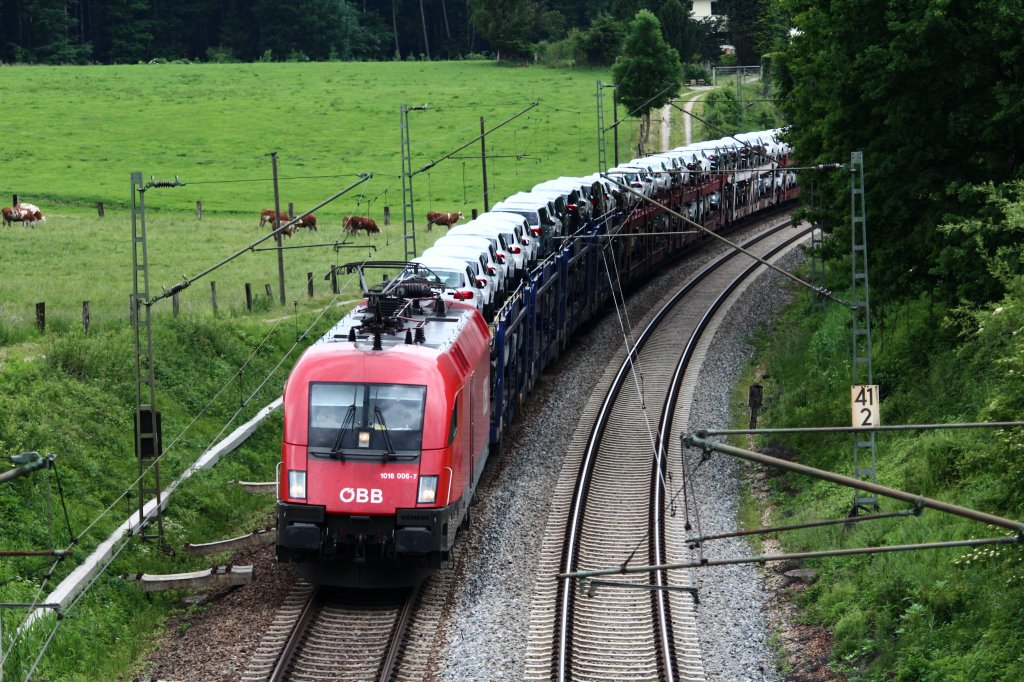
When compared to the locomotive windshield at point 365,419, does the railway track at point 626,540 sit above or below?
below

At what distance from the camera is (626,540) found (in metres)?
22.2

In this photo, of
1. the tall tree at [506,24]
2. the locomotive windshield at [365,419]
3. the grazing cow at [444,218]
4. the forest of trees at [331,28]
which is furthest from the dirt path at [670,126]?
the locomotive windshield at [365,419]

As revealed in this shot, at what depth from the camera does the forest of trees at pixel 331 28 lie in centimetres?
11019

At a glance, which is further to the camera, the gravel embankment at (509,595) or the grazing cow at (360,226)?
the grazing cow at (360,226)

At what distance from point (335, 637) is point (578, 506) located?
21.0 feet

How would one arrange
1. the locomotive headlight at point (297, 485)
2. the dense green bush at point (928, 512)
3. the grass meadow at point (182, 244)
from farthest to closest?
the grass meadow at point (182, 244)
the locomotive headlight at point (297, 485)
the dense green bush at point (928, 512)

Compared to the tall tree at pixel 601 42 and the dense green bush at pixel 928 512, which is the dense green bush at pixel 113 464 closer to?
the dense green bush at pixel 928 512

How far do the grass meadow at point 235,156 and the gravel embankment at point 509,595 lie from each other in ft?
33.5

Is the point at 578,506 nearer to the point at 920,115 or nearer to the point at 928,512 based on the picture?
the point at 928,512

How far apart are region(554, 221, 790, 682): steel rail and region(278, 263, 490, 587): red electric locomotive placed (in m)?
1.79

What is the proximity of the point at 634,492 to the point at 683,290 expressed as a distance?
19.2 m

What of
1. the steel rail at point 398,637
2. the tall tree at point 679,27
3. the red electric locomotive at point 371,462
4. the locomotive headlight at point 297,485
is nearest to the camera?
the steel rail at point 398,637

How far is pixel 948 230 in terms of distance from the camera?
68.8ft

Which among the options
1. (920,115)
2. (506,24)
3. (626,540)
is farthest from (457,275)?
(506,24)
